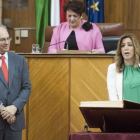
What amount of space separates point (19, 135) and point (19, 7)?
4.19 meters

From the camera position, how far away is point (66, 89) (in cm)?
378

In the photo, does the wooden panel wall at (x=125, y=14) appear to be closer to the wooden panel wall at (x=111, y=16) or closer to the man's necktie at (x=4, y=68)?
the wooden panel wall at (x=111, y=16)

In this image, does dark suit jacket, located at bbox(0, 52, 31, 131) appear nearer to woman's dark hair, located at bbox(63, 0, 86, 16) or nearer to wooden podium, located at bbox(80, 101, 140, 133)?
wooden podium, located at bbox(80, 101, 140, 133)

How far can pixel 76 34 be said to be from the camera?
457 centimetres

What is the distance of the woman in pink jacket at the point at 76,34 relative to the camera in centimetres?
451

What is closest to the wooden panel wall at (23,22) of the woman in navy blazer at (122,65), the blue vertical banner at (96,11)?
the blue vertical banner at (96,11)

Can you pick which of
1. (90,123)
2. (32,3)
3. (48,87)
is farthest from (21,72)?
(32,3)

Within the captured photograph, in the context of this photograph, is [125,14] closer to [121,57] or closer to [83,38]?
[83,38]

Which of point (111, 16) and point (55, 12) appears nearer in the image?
point (55, 12)

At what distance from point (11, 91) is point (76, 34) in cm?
183

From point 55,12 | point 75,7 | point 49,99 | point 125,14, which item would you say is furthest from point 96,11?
point 49,99

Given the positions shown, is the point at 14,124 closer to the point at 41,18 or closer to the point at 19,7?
the point at 41,18

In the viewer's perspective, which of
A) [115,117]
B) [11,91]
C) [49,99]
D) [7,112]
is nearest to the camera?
[115,117]

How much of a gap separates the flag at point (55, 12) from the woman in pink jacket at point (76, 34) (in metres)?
1.70
